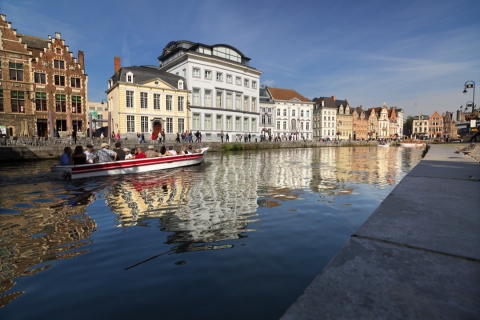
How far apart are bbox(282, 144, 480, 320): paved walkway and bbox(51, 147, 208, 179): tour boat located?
12648mm

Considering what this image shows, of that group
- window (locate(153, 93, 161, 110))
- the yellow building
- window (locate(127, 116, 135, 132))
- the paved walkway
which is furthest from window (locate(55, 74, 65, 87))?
the paved walkway

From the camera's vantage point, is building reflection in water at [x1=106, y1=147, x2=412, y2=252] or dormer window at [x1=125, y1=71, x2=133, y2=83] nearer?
building reflection in water at [x1=106, y1=147, x2=412, y2=252]

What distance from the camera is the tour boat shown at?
39.8 ft

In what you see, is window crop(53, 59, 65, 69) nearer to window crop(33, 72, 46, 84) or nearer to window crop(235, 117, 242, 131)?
window crop(33, 72, 46, 84)

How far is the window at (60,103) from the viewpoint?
35.6m

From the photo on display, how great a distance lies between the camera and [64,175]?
12078mm

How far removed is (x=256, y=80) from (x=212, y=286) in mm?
52675

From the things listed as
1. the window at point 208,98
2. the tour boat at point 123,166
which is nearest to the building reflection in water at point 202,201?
the tour boat at point 123,166

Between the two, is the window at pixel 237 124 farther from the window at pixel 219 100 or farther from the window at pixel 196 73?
the window at pixel 196 73

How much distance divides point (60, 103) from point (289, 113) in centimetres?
4810

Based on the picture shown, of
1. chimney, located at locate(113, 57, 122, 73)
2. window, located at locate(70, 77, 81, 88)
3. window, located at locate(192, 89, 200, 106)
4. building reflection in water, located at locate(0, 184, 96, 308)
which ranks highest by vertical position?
chimney, located at locate(113, 57, 122, 73)

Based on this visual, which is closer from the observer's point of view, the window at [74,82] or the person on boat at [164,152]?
the person on boat at [164,152]

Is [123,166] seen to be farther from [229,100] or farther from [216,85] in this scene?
[229,100]

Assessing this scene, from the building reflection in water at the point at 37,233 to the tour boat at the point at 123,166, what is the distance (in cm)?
338
